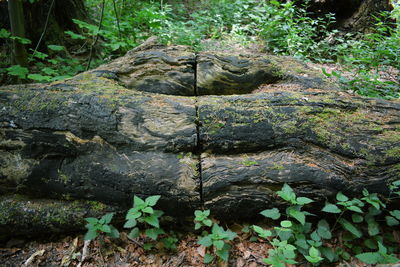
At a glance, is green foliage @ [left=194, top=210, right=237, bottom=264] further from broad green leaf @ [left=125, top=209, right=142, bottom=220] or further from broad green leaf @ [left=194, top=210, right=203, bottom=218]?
broad green leaf @ [left=125, top=209, right=142, bottom=220]

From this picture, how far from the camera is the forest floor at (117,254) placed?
229 centimetres

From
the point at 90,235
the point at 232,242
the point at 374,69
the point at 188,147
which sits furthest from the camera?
the point at 374,69

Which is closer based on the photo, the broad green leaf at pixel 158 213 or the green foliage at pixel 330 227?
the green foliage at pixel 330 227

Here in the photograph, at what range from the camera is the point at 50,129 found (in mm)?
2592

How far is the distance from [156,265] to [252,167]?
1.36 m

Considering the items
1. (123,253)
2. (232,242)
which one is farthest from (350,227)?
(123,253)

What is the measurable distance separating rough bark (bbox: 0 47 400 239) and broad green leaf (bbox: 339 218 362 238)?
0.29 meters

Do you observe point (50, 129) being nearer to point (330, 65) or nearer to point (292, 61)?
point (292, 61)

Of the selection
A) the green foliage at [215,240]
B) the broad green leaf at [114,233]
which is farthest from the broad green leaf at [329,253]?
the broad green leaf at [114,233]

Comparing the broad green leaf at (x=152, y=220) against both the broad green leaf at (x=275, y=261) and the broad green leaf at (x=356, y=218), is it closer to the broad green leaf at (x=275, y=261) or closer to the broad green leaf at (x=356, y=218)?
the broad green leaf at (x=275, y=261)

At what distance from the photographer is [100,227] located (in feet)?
7.33

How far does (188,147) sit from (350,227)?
5.85 feet

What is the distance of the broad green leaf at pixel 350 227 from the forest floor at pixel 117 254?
284mm

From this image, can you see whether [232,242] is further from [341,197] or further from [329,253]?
[341,197]
